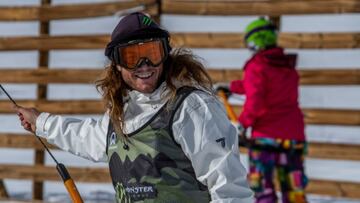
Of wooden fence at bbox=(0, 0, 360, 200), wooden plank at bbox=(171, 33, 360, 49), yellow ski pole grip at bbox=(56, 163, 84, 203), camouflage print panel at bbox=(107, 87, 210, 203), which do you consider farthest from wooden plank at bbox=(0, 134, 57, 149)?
camouflage print panel at bbox=(107, 87, 210, 203)

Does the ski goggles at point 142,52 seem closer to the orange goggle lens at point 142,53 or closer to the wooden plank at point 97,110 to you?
the orange goggle lens at point 142,53

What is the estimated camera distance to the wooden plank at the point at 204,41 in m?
5.84

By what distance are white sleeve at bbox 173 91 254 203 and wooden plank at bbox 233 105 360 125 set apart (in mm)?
3615

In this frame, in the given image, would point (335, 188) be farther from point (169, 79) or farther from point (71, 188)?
point (169, 79)

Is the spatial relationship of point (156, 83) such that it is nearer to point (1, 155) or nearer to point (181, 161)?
point (181, 161)

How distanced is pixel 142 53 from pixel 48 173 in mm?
4446

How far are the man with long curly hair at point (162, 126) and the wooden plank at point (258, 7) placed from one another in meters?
3.55

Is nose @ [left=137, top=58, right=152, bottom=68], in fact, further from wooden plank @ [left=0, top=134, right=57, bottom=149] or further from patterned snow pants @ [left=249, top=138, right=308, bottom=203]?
wooden plank @ [left=0, top=134, right=57, bottom=149]

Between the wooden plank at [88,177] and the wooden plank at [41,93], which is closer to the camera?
the wooden plank at [88,177]

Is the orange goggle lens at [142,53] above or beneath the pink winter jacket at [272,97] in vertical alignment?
above

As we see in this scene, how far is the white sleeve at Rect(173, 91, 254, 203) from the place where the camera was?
225 cm

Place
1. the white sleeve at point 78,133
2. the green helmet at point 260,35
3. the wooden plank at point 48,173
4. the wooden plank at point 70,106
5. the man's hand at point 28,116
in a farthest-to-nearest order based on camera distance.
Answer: the wooden plank at point 70,106 < the wooden plank at point 48,173 < the green helmet at point 260,35 < the man's hand at point 28,116 < the white sleeve at point 78,133

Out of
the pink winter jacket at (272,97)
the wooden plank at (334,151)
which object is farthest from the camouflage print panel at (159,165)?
the wooden plank at (334,151)

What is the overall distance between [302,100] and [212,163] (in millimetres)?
12037
